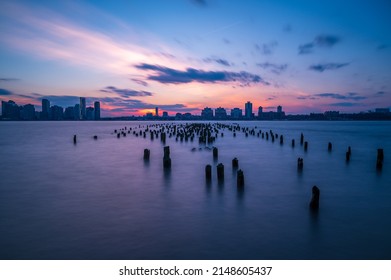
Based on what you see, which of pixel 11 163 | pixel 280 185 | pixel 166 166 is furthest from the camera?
pixel 11 163

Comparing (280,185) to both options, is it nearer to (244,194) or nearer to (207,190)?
(244,194)

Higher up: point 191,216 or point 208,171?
point 208,171

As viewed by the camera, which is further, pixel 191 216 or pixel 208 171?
pixel 208 171

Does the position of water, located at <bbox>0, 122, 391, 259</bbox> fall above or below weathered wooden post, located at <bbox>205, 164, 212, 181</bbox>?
below

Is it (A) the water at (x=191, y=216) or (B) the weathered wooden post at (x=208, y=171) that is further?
(B) the weathered wooden post at (x=208, y=171)

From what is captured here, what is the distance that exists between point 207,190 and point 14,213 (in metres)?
8.24

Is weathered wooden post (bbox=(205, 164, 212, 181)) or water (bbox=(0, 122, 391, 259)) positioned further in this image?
weathered wooden post (bbox=(205, 164, 212, 181))

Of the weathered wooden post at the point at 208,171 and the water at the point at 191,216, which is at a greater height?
the weathered wooden post at the point at 208,171
